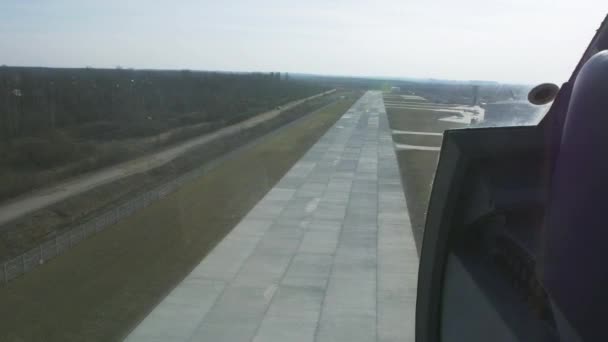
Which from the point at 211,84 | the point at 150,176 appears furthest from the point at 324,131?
the point at 211,84

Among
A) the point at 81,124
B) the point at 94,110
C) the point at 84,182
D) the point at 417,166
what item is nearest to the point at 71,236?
the point at 84,182

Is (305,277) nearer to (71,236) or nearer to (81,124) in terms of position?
(71,236)

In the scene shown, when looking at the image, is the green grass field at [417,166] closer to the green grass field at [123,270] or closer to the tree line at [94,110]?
the green grass field at [123,270]

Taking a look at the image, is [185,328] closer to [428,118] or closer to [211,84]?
[428,118]

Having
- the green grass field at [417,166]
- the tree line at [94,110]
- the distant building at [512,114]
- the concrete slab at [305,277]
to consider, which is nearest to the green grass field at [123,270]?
the concrete slab at [305,277]

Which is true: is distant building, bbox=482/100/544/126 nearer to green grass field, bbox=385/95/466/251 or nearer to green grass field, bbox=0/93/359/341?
green grass field, bbox=385/95/466/251

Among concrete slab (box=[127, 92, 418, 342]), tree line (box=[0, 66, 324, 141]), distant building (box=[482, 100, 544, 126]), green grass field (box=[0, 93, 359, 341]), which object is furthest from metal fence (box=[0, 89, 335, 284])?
tree line (box=[0, 66, 324, 141])
